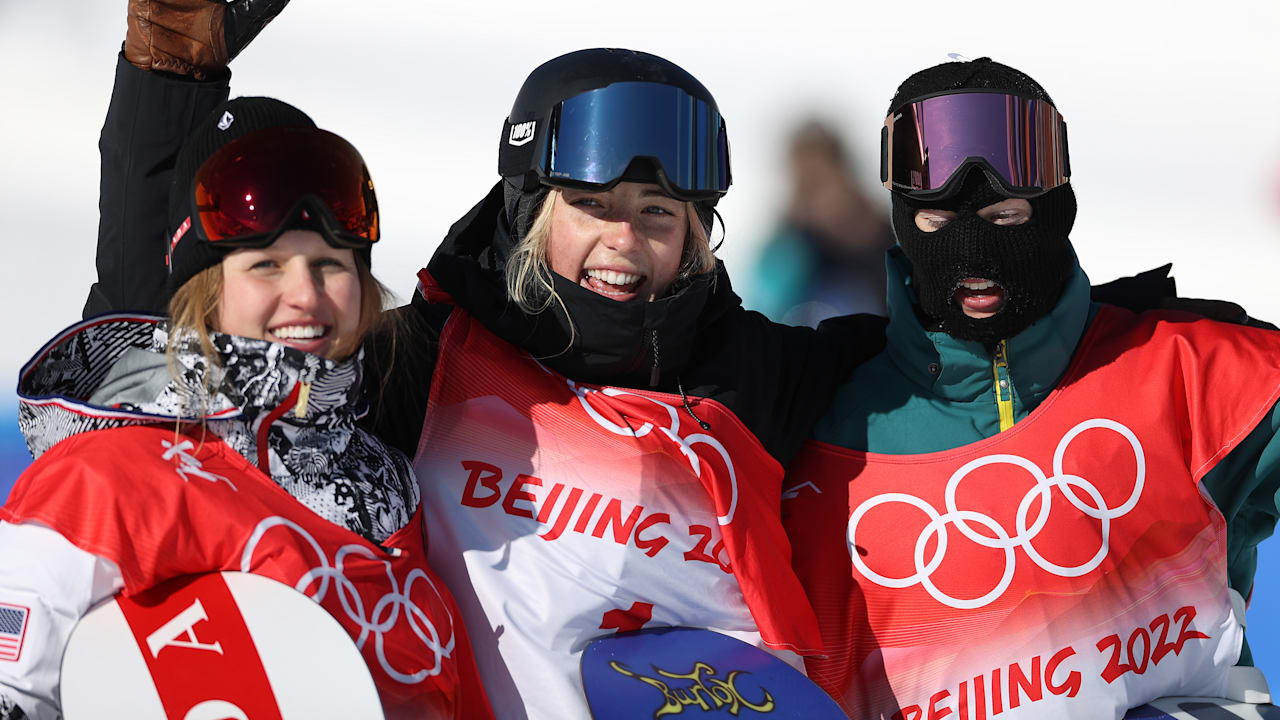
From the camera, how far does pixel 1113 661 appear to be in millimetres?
2688

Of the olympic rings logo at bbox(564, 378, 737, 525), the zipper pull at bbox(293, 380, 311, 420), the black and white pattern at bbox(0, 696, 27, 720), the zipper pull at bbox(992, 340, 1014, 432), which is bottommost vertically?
the black and white pattern at bbox(0, 696, 27, 720)

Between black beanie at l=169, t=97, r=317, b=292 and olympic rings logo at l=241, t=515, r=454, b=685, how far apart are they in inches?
18.1

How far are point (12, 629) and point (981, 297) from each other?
202 centimetres

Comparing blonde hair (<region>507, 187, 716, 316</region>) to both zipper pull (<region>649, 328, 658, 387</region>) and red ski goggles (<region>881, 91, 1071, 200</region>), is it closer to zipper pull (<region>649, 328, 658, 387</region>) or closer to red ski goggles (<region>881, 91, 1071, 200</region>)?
zipper pull (<region>649, 328, 658, 387</region>)

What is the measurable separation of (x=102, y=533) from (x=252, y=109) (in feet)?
2.51

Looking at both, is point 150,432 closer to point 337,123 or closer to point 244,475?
point 244,475

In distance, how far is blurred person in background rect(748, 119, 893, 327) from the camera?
4762 mm

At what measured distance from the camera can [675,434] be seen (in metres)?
2.57

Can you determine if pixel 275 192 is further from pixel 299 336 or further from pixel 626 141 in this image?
pixel 626 141

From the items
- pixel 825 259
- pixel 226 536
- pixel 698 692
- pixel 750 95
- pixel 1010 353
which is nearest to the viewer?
pixel 226 536

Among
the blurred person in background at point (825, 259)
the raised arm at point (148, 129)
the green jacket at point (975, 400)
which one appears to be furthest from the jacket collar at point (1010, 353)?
the blurred person in background at point (825, 259)

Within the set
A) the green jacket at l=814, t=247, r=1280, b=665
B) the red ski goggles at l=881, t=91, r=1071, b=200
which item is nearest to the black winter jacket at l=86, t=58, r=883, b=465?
the green jacket at l=814, t=247, r=1280, b=665

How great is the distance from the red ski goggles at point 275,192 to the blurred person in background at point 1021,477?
4.23 ft

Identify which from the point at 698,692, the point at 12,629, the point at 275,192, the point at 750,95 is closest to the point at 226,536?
the point at 12,629
